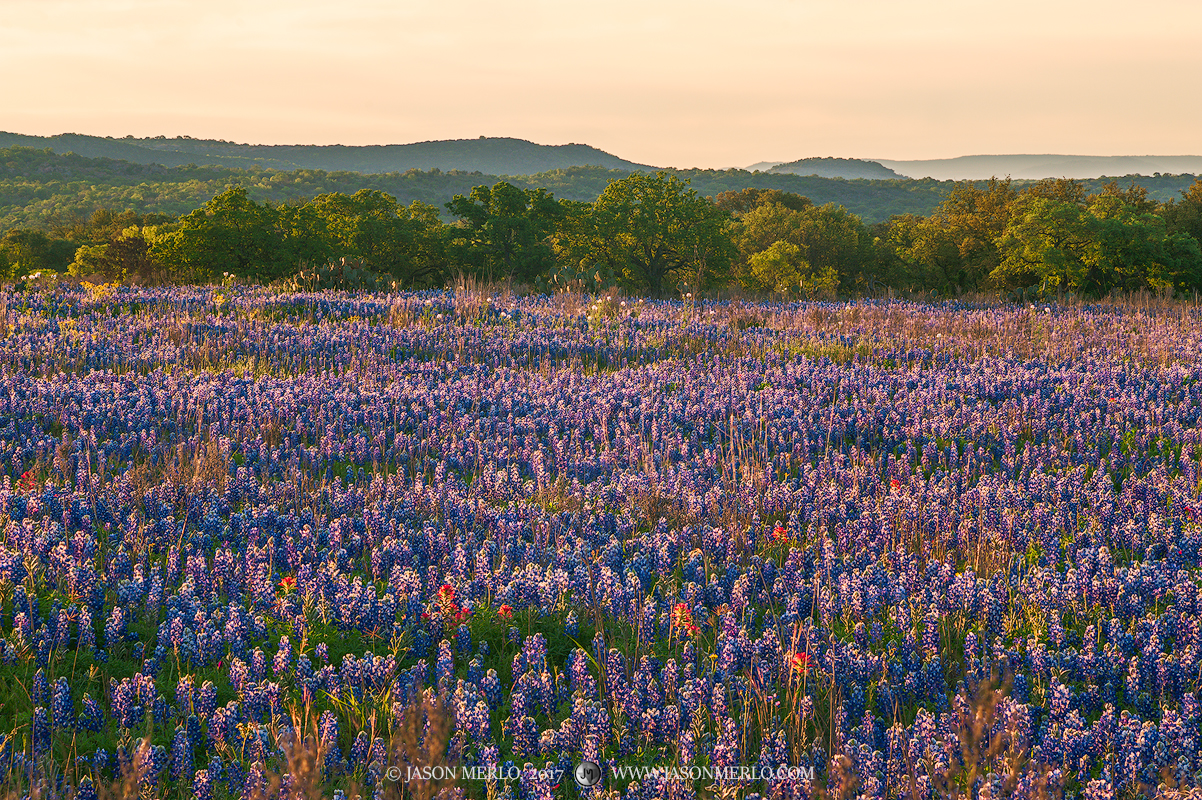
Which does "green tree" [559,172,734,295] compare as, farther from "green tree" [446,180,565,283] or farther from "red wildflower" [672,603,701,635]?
"red wildflower" [672,603,701,635]

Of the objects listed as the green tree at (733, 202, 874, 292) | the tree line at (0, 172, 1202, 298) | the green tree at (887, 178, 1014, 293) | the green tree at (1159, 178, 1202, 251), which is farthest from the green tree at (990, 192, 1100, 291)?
the green tree at (1159, 178, 1202, 251)

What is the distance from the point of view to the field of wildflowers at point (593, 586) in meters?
2.69

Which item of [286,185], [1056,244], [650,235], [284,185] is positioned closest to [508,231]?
[650,235]

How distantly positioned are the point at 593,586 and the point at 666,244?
90.2ft

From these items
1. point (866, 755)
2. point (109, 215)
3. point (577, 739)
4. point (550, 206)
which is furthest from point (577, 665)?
point (109, 215)

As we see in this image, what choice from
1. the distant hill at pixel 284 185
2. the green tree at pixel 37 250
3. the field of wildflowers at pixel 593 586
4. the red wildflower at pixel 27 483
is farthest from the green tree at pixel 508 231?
the distant hill at pixel 284 185

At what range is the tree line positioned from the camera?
2470cm

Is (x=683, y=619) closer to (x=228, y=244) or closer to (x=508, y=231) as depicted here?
(x=228, y=244)

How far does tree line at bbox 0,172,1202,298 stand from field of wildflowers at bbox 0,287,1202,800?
1385 cm

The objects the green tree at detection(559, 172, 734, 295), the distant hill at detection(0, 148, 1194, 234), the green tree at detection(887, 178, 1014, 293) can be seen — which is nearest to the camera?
the green tree at detection(559, 172, 734, 295)

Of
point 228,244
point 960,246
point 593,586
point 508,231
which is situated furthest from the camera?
point 960,246

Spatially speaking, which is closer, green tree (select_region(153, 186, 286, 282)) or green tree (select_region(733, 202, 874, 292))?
green tree (select_region(153, 186, 286, 282))

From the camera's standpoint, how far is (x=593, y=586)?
3.91 m

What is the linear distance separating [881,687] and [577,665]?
3.83 ft
